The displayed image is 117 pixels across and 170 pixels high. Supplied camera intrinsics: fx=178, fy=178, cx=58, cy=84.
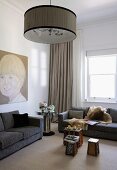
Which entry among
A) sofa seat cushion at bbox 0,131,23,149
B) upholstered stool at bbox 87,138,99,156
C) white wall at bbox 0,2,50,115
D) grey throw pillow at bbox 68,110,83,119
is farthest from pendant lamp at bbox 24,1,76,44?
grey throw pillow at bbox 68,110,83,119

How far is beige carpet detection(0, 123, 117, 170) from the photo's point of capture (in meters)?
3.01

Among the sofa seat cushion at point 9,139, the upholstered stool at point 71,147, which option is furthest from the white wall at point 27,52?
the upholstered stool at point 71,147

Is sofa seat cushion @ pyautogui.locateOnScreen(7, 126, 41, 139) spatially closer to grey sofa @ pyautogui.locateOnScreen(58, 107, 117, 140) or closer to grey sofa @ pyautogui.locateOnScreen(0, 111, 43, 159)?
grey sofa @ pyautogui.locateOnScreen(0, 111, 43, 159)

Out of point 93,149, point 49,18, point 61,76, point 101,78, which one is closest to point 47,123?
point 93,149

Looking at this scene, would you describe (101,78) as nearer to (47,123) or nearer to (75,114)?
(75,114)

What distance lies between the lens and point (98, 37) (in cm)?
584

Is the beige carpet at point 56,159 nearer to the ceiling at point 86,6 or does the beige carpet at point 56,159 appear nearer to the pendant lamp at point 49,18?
the pendant lamp at point 49,18

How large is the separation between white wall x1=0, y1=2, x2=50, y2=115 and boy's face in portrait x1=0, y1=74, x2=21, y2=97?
343mm

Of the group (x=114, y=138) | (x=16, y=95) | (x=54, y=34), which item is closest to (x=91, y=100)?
(x=114, y=138)

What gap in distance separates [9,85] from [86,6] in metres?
A: 2.94

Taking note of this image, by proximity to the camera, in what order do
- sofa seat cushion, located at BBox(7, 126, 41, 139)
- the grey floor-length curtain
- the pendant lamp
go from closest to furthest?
the pendant lamp
sofa seat cushion, located at BBox(7, 126, 41, 139)
the grey floor-length curtain

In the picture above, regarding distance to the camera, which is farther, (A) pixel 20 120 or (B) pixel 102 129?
(B) pixel 102 129

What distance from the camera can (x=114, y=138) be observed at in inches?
173

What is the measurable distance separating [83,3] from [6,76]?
274cm
